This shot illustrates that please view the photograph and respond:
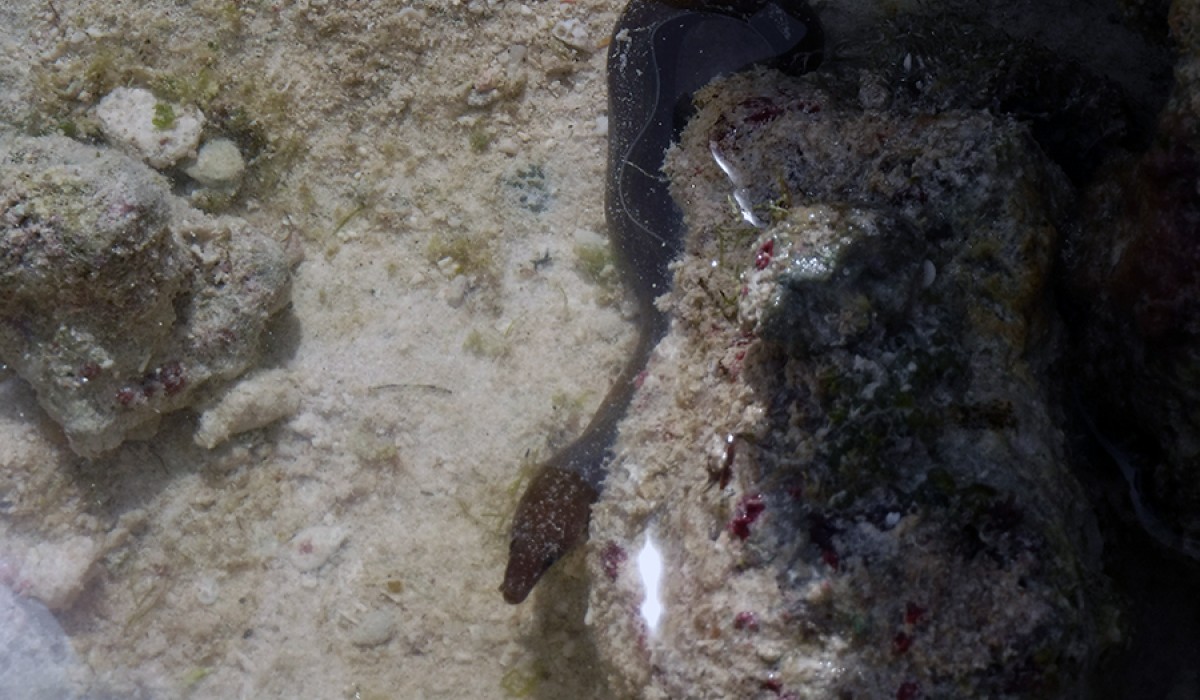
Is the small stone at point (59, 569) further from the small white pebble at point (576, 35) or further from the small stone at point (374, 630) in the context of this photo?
the small white pebble at point (576, 35)

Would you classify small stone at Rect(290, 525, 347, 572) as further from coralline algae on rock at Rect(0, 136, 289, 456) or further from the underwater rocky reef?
the underwater rocky reef

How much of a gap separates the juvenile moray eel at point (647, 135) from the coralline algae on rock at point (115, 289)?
1.69 m

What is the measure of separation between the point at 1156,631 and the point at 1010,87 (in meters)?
2.08

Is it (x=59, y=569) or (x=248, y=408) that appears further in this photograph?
(x=248, y=408)

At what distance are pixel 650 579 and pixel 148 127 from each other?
3.39 meters

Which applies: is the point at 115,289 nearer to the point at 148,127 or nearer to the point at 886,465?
the point at 148,127

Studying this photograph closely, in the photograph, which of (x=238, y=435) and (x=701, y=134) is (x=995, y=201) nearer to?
(x=701, y=134)

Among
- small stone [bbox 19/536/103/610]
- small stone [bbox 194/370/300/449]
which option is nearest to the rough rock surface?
small stone [bbox 194/370/300/449]

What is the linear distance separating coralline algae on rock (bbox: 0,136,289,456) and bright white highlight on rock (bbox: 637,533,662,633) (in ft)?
7.32

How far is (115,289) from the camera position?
143 inches

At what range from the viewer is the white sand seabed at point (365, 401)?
3.97 meters

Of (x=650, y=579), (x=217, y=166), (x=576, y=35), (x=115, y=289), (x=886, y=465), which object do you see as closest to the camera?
(x=886, y=465)

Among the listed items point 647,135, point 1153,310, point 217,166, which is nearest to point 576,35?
point 647,135

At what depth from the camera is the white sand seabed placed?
3.97m
